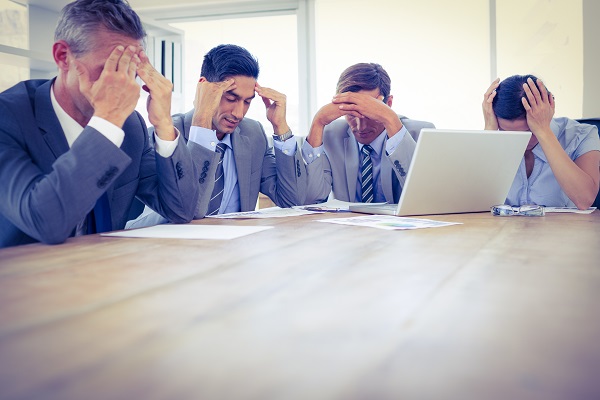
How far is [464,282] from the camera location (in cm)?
67

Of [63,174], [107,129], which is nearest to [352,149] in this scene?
[107,129]

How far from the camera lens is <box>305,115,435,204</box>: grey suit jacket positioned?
93.5 inches

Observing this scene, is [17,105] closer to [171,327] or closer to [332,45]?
[171,327]

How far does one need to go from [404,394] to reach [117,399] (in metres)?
0.19

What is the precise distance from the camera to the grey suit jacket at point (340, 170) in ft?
7.79

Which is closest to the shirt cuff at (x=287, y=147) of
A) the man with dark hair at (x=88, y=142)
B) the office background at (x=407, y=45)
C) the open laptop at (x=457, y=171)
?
the open laptop at (x=457, y=171)

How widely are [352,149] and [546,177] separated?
0.91m

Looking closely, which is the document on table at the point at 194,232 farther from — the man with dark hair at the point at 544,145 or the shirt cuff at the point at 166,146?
the man with dark hair at the point at 544,145

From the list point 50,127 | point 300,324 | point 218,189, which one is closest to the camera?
point 300,324

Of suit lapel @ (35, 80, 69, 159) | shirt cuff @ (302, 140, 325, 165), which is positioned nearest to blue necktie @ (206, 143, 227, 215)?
shirt cuff @ (302, 140, 325, 165)

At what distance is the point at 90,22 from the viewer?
4.63 ft

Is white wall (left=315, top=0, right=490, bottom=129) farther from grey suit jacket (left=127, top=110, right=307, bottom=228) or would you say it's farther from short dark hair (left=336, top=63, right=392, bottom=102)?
grey suit jacket (left=127, top=110, right=307, bottom=228)

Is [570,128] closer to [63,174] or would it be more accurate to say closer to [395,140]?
[395,140]

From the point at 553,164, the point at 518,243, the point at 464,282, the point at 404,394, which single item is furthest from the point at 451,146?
the point at 404,394
